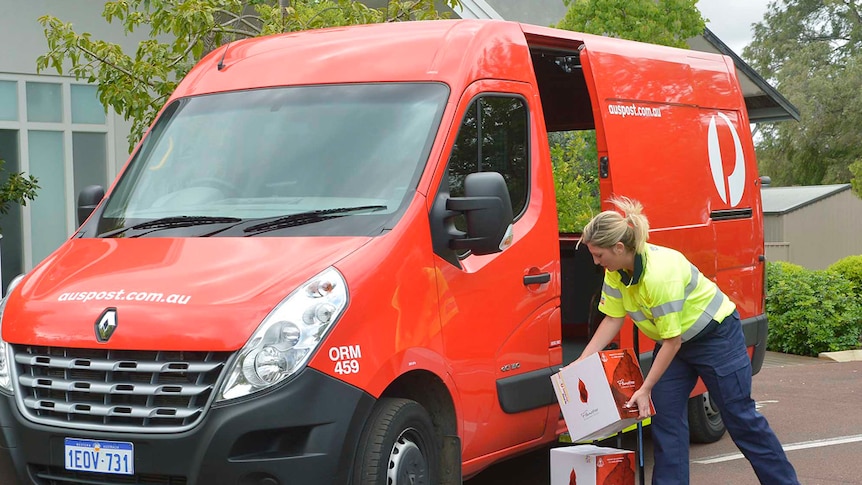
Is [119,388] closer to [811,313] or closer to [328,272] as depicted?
[328,272]

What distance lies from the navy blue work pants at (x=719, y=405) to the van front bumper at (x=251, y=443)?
187cm

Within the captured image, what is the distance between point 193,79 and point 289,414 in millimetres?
2633

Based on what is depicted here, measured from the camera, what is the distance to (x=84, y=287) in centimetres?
487

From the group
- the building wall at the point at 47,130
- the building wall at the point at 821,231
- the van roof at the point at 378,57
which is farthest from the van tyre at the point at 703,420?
the building wall at the point at 821,231

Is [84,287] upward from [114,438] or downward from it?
upward

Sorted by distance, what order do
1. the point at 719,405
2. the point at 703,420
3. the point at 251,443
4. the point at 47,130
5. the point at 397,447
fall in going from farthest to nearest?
the point at 47,130 → the point at 703,420 → the point at 719,405 → the point at 397,447 → the point at 251,443

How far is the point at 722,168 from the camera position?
800 cm

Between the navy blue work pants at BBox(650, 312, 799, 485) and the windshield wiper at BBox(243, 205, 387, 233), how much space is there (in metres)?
1.82

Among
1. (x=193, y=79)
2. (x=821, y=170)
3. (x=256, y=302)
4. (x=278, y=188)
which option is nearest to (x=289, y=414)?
(x=256, y=302)

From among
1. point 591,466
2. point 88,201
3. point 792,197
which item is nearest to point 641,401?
point 591,466

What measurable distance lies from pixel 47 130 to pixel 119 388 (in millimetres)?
11324

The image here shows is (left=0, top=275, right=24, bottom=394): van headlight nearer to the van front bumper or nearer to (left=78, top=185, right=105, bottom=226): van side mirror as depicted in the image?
the van front bumper

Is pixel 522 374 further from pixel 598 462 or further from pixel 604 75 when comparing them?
pixel 604 75

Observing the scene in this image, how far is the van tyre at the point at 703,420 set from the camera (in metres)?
8.11
